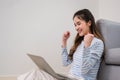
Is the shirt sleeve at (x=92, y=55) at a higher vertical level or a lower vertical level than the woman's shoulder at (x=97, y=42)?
lower

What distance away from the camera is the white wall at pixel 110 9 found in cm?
209

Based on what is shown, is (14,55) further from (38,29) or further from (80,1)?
(80,1)

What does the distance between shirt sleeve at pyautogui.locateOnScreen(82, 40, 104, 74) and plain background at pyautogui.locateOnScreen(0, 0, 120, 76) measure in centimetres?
101

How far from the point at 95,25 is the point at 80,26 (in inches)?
4.1

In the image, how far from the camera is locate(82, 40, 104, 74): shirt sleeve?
1.15 meters

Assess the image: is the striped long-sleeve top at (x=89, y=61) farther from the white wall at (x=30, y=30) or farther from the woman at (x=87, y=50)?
the white wall at (x=30, y=30)

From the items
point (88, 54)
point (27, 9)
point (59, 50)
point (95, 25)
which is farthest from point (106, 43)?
point (27, 9)

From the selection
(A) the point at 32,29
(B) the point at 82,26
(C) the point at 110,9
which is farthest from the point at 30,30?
(B) the point at 82,26

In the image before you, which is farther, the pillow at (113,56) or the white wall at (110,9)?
the white wall at (110,9)

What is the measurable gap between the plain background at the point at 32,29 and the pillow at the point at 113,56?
0.98m

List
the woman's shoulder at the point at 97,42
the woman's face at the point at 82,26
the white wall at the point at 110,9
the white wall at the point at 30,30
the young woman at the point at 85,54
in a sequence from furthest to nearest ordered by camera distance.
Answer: the white wall at the point at 30,30, the white wall at the point at 110,9, the woman's face at the point at 82,26, the woman's shoulder at the point at 97,42, the young woman at the point at 85,54

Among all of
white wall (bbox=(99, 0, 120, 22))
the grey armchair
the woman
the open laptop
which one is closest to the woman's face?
the woman

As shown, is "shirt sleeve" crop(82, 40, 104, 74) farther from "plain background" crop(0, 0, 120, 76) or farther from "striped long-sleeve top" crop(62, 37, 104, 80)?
"plain background" crop(0, 0, 120, 76)

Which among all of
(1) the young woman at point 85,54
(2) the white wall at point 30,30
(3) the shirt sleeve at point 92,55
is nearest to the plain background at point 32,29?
(2) the white wall at point 30,30
